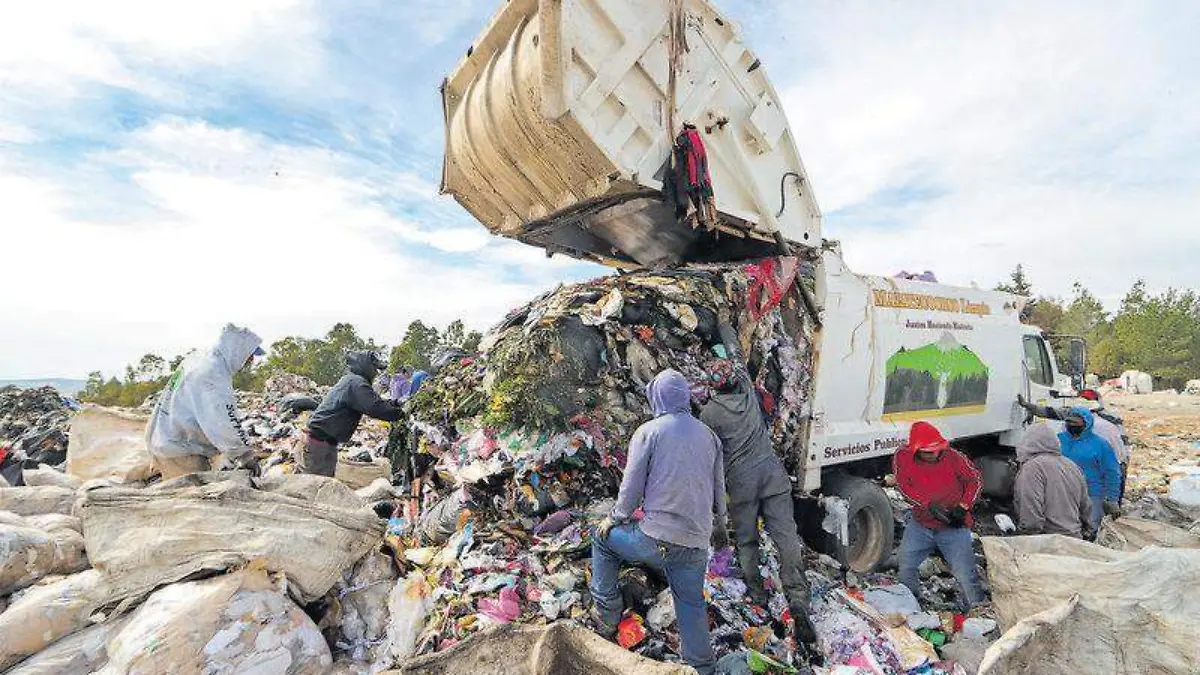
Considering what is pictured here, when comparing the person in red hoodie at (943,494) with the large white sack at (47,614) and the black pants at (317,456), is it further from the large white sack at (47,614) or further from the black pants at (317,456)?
the large white sack at (47,614)

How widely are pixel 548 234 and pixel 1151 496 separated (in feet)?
22.2

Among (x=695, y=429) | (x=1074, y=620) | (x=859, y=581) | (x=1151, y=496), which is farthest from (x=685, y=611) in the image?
(x=1151, y=496)

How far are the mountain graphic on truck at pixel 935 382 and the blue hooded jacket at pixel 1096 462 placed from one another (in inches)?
30.3

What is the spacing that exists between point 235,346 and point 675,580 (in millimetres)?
3090

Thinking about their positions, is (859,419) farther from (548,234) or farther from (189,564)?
(189,564)

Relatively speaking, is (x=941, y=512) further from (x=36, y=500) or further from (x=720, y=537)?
(x=36, y=500)

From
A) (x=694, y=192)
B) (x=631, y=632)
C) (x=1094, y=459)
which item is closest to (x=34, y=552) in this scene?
(x=631, y=632)

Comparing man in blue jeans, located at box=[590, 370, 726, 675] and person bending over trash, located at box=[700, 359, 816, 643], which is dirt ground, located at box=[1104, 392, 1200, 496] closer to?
person bending over trash, located at box=[700, 359, 816, 643]

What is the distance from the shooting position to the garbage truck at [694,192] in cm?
346

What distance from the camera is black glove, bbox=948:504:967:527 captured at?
3.70 meters

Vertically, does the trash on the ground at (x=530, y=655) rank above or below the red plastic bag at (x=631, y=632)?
above

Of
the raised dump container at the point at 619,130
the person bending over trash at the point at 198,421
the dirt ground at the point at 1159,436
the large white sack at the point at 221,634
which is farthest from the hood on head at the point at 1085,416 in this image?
the person bending over trash at the point at 198,421

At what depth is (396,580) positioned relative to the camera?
10.3 feet

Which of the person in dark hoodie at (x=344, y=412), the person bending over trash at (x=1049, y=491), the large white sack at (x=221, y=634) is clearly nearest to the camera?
the large white sack at (x=221, y=634)
